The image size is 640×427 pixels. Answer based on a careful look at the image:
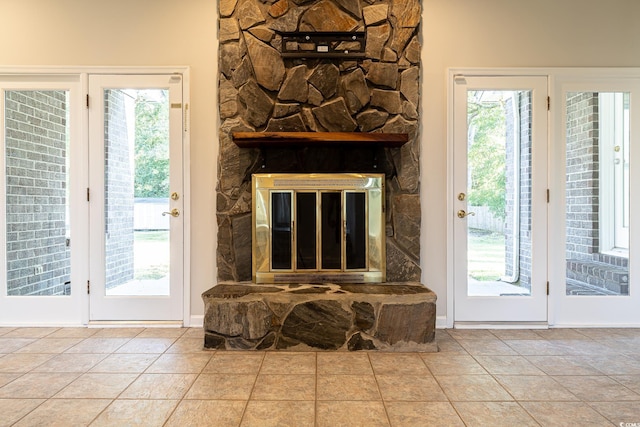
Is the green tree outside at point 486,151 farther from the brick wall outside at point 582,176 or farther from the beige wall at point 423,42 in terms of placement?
the brick wall outside at point 582,176

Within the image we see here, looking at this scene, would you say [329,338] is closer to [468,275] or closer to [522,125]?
[468,275]

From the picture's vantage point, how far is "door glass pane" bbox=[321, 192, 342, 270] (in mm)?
2773

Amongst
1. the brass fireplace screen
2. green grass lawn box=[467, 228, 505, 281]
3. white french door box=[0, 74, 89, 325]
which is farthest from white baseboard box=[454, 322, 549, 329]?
white french door box=[0, 74, 89, 325]

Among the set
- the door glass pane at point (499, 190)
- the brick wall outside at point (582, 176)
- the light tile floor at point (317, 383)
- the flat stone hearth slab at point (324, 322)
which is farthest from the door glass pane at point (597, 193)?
the flat stone hearth slab at point (324, 322)

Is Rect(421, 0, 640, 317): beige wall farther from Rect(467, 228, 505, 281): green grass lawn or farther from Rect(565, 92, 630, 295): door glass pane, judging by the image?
Rect(565, 92, 630, 295): door glass pane

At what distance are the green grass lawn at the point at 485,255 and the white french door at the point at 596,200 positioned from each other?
1.31 feet

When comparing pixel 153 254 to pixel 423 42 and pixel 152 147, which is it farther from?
pixel 423 42

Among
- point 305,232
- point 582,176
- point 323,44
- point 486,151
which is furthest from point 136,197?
point 582,176

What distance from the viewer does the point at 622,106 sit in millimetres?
3004

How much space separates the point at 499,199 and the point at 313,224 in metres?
1.45

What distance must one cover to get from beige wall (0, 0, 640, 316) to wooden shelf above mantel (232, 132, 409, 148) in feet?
1.44

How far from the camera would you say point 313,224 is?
2.78 metres

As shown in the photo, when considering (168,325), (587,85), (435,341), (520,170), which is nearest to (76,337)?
(168,325)

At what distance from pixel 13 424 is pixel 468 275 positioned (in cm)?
281
